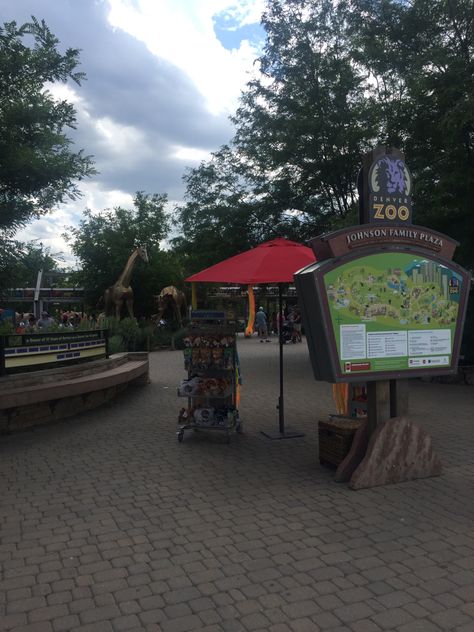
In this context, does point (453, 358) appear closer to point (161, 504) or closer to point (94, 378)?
point (161, 504)

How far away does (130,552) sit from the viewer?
3.79 meters

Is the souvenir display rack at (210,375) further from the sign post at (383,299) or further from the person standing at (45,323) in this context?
the person standing at (45,323)

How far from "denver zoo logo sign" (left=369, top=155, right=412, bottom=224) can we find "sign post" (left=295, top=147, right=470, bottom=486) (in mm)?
10

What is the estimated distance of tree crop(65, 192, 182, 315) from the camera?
94.2ft

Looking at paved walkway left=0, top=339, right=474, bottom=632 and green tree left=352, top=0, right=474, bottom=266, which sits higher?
green tree left=352, top=0, right=474, bottom=266

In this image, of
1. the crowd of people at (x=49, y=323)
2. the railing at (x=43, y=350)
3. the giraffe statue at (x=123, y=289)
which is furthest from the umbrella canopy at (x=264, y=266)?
the giraffe statue at (x=123, y=289)

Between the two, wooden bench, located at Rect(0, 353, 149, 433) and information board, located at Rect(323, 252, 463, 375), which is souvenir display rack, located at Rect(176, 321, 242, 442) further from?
information board, located at Rect(323, 252, 463, 375)

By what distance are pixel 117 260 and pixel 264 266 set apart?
890 inches

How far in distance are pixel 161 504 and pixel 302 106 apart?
14150 millimetres

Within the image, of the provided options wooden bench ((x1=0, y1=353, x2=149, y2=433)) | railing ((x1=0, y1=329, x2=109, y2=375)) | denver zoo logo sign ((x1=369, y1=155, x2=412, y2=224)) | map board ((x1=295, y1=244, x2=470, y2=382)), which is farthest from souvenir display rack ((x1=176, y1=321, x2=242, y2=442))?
denver zoo logo sign ((x1=369, y1=155, x2=412, y2=224))

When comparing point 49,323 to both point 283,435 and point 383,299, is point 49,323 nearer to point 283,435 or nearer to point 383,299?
point 283,435

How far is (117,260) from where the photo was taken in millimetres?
28219

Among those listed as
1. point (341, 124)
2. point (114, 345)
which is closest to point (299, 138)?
point (341, 124)

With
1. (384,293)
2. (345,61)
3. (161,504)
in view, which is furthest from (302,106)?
(161,504)
